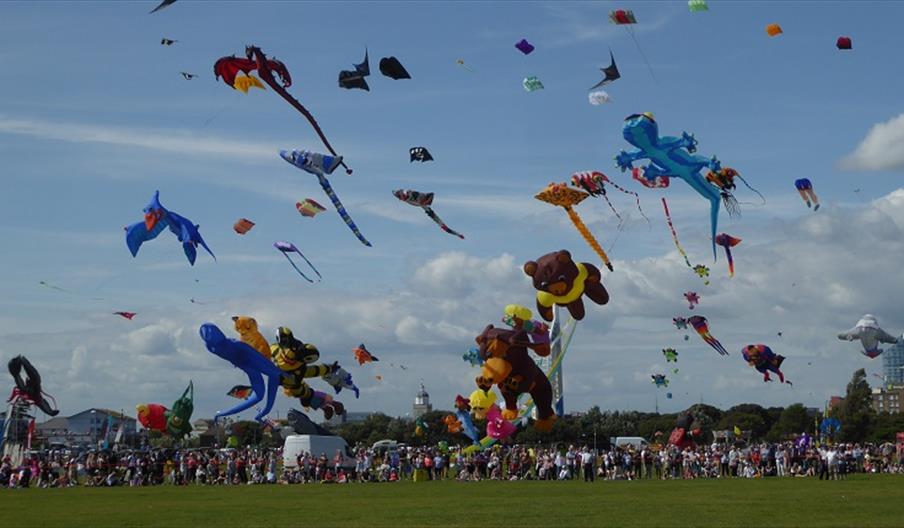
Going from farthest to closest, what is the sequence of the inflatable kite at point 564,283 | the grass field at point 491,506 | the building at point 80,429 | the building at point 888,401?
1. the building at point 888,401
2. the building at point 80,429
3. the inflatable kite at point 564,283
4. the grass field at point 491,506

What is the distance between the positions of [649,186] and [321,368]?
14.1 m

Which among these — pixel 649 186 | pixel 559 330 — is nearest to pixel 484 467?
pixel 559 330

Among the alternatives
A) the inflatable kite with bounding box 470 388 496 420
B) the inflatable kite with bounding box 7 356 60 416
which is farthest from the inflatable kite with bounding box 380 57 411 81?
the inflatable kite with bounding box 7 356 60 416

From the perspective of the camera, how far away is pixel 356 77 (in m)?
26.4

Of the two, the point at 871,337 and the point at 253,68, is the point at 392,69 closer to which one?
the point at 253,68

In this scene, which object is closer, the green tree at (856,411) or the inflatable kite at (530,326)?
the inflatable kite at (530,326)

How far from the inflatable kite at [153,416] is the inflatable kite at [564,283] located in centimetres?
1606

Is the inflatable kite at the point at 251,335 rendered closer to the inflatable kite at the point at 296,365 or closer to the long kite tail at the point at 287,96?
the inflatable kite at the point at 296,365

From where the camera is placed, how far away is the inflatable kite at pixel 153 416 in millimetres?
43406

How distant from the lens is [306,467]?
139 feet

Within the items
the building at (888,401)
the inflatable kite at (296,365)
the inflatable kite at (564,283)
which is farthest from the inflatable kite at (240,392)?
the building at (888,401)

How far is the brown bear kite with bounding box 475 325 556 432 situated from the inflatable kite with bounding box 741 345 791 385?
10.7 meters

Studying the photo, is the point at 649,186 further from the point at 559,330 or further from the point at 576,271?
the point at 559,330

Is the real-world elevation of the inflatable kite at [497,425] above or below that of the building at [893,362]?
below
